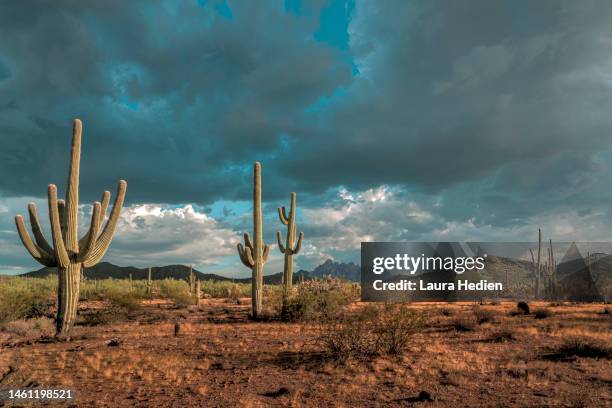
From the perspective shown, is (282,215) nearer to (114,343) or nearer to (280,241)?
(280,241)

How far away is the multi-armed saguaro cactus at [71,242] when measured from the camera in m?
17.7

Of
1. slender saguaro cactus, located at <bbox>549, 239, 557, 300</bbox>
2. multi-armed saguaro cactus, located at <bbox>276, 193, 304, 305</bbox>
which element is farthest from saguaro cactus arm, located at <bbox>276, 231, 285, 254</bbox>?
slender saguaro cactus, located at <bbox>549, 239, 557, 300</bbox>

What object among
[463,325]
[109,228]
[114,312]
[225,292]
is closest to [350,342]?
[463,325]

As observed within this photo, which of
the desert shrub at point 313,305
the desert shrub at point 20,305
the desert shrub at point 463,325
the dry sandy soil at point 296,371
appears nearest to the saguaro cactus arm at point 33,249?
the dry sandy soil at point 296,371

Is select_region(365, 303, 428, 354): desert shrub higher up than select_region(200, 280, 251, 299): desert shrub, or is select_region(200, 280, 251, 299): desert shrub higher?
select_region(365, 303, 428, 354): desert shrub

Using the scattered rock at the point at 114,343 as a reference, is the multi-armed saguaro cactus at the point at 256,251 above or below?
above

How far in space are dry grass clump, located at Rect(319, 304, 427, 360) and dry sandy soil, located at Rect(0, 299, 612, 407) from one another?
46 cm

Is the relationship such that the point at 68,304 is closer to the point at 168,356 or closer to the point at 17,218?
the point at 17,218

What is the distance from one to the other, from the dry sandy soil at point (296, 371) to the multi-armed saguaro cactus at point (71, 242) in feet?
4.52

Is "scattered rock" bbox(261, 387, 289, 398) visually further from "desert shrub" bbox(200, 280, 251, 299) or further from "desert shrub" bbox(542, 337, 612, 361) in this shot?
"desert shrub" bbox(200, 280, 251, 299)

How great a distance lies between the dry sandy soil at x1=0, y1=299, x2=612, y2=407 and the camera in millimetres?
9805

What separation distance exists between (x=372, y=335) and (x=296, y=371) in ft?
11.8

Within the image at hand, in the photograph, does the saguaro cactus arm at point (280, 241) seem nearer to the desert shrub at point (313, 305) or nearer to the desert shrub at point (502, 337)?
the desert shrub at point (313, 305)

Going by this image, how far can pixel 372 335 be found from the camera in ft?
48.5
